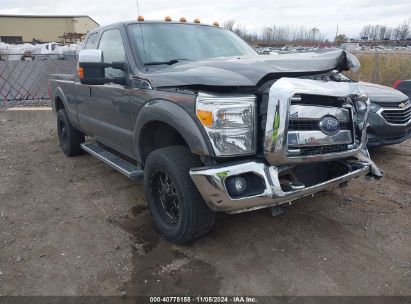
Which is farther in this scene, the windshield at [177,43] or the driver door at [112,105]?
the driver door at [112,105]

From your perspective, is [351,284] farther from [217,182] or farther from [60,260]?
[60,260]

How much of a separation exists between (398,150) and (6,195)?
5935 mm

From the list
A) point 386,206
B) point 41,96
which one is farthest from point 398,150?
point 41,96

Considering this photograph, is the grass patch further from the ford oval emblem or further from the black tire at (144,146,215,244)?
the black tire at (144,146,215,244)

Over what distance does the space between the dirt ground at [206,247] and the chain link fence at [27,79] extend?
8.44 m

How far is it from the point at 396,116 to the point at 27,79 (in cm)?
1119

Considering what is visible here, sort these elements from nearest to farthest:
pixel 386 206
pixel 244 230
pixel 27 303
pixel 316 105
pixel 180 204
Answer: pixel 27 303, pixel 316 105, pixel 180 204, pixel 244 230, pixel 386 206

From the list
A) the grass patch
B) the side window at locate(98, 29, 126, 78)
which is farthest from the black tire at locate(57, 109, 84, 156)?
the grass patch

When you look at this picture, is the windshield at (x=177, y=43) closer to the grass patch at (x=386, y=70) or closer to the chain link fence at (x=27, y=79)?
the chain link fence at (x=27, y=79)

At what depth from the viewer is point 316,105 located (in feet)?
9.74

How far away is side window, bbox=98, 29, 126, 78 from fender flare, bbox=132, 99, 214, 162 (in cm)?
72

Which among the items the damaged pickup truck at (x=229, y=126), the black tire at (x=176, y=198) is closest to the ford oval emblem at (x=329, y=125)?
the damaged pickup truck at (x=229, y=126)

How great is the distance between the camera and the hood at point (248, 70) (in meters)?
2.87

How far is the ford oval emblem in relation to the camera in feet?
9.86
